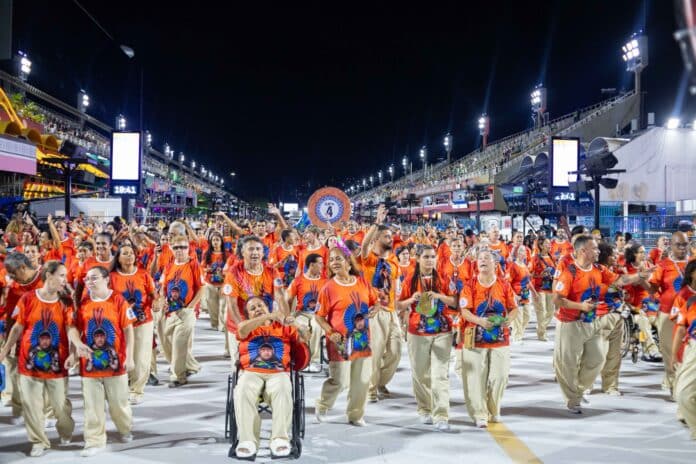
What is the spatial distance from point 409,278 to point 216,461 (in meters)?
2.63

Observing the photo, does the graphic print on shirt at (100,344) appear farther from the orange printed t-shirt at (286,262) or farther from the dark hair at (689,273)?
the orange printed t-shirt at (286,262)

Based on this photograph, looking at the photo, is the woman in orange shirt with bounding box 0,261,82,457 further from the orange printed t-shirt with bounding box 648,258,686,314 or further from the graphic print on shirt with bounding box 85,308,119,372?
the orange printed t-shirt with bounding box 648,258,686,314

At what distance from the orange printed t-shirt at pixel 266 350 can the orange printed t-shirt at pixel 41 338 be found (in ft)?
5.28

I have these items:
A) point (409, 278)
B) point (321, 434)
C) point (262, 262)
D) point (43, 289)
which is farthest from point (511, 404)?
point (43, 289)

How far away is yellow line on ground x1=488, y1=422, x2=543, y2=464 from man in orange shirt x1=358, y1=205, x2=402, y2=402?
1.55 meters

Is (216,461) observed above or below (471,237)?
below

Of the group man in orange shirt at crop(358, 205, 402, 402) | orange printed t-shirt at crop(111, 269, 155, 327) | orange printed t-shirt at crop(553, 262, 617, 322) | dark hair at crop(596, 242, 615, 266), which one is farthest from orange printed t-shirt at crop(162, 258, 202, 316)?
dark hair at crop(596, 242, 615, 266)

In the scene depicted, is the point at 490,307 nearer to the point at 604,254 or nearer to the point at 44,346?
the point at 604,254

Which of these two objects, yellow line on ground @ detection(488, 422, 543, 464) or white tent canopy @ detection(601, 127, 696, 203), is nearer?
yellow line on ground @ detection(488, 422, 543, 464)

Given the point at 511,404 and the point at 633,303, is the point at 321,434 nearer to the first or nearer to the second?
the point at 511,404

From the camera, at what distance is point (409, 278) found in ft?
22.3

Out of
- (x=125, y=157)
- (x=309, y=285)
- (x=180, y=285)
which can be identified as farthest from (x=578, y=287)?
(x=125, y=157)

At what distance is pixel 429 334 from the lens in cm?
661

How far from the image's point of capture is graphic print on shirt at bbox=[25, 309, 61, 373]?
563cm
